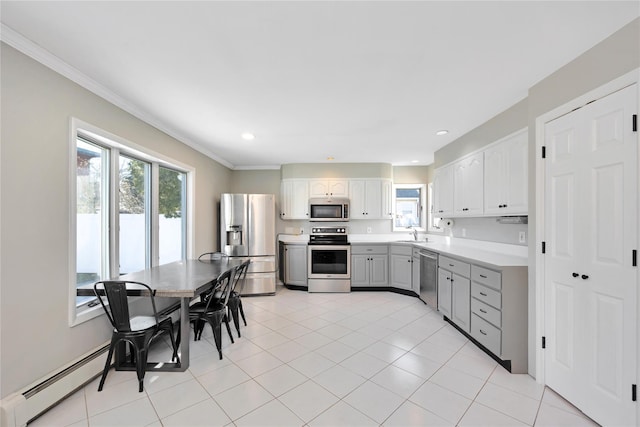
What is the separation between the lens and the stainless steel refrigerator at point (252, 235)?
4.61m

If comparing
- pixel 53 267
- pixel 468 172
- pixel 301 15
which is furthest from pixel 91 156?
pixel 468 172

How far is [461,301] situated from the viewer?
3.00 metres

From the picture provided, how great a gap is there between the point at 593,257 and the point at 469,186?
1.77 metres

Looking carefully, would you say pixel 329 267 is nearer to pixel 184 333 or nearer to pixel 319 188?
pixel 319 188

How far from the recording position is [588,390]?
1764mm

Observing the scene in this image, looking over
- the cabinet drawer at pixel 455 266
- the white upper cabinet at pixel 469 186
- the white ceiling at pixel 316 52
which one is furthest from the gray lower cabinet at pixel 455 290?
the white ceiling at pixel 316 52

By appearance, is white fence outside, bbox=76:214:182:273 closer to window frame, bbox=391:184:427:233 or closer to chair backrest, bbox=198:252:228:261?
chair backrest, bbox=198:252:228:261

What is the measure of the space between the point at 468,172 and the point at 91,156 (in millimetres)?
4149

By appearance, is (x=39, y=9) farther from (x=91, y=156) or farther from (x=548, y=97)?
(x=548, y=97)

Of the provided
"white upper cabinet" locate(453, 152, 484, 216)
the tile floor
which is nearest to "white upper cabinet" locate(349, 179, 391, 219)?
"white upper cabinet" locate(453, 152, 484, 216)

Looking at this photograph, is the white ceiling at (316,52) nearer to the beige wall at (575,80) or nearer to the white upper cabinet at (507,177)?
the beige wall at (575,80)

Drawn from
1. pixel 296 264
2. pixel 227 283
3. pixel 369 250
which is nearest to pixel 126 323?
pixel 227 283

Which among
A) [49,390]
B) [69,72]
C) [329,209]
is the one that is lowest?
[49,390]

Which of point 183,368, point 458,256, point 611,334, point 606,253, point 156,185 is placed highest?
point 156,185
